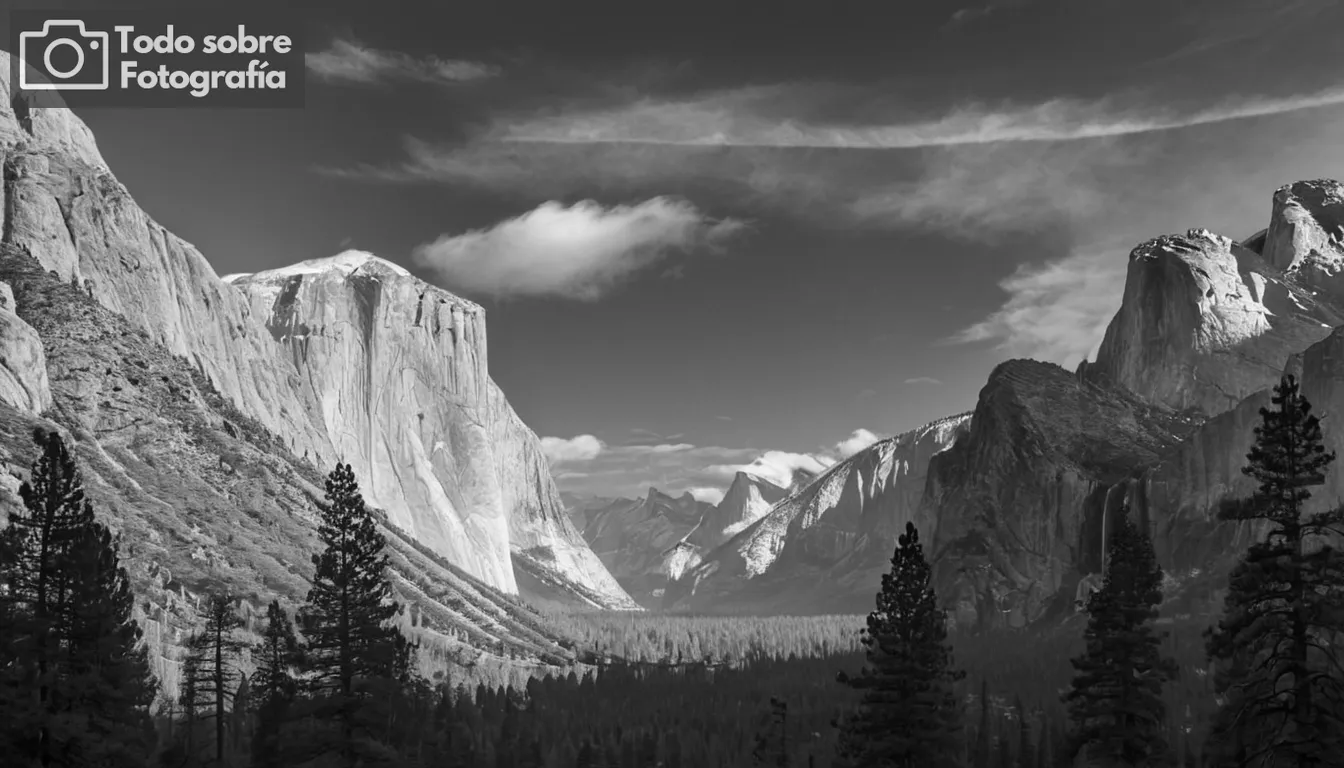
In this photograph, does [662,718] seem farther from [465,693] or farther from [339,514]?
[339,514]

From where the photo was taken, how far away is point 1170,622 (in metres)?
199

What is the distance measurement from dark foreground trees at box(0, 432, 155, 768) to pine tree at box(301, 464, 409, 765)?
26.6ft

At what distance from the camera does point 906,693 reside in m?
53.2

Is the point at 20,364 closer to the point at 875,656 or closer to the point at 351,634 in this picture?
the point at 351,634

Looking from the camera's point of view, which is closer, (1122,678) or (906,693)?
(1122,678)

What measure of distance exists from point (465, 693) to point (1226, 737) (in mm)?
145093

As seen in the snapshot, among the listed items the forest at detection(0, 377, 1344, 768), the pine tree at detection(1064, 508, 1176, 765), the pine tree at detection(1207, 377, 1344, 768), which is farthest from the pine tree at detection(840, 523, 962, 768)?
the pine tree at detection(1207, 377, 1344, 768)

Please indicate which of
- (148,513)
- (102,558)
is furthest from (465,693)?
(102,558)

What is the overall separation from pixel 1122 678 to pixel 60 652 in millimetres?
45402

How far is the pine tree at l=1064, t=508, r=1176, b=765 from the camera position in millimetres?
51500

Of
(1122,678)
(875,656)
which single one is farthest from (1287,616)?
(875,656)

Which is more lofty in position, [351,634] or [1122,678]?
[351,634]

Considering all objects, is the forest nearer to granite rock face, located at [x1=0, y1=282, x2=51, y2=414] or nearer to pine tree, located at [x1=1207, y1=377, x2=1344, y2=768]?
pine tree, located at [x1=1207, y1=377, x2=1344, y2=768]

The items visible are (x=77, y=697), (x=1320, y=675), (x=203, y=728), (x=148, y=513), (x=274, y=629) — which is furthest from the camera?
(x=148, y=513)
